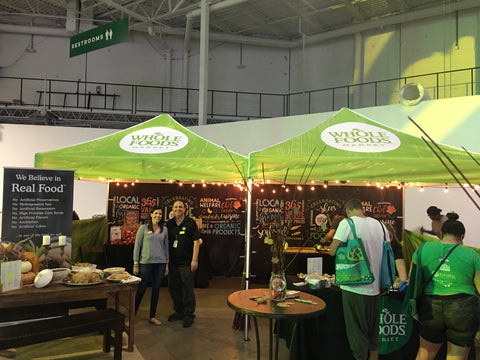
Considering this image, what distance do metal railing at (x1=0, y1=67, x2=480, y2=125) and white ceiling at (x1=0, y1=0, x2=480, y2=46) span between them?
160 centimetres

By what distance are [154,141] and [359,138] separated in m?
2.26

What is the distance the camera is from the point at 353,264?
3.08 meters

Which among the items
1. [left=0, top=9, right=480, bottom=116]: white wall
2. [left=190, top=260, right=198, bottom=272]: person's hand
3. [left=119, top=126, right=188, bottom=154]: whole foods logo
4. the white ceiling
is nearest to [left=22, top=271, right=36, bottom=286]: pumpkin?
[left=119, top=126, right=188, bottom=154]: whole foods logo

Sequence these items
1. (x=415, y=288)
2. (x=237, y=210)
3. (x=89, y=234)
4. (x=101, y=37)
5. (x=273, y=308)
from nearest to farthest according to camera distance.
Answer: (x=273, y=308) → (x=415, y=288) → (x=89, y=234) → (x=101, y=37) → (x=237, y=210)

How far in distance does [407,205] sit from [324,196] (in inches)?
78.8

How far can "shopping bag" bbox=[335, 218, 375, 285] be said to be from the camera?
3.06 meters

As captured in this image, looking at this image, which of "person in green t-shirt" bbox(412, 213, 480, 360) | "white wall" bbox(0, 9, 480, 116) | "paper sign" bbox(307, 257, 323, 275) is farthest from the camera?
"white wall" bbox(0, 9, 480, 116)

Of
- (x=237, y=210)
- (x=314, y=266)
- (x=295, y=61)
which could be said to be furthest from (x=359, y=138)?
(x=295, y=61)

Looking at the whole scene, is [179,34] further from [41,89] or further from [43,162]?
[43,162]

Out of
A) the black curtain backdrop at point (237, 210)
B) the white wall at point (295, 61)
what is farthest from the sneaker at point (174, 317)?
the white wall at point (295, 61)

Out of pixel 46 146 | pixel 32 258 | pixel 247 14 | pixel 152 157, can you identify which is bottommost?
pixel 32 258

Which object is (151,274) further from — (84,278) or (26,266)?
(26,266)

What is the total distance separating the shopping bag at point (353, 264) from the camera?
10.0ft

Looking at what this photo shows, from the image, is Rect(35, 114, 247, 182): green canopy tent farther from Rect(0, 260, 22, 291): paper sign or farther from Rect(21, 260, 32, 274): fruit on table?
Rect(0, 260, 22, 291): paper sign
